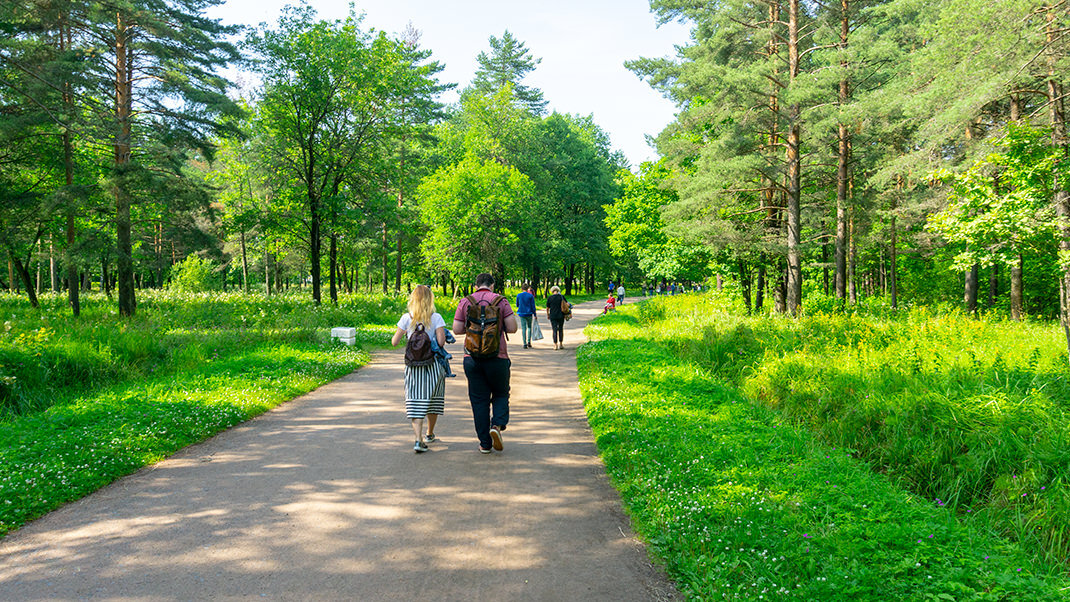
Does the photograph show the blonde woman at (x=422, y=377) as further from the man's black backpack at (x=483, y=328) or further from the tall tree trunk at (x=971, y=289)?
the tall tree trunk at (x=971, y=289)

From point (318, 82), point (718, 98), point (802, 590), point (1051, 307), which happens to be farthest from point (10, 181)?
point (1051, 307)

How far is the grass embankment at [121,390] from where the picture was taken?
5242 mm

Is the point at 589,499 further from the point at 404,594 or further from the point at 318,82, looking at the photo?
the point at 318,82

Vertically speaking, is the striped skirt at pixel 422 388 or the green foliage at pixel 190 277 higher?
the green foliage at pixel 190 277

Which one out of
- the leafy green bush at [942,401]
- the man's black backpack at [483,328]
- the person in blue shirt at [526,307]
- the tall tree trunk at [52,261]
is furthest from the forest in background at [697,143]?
the man's black backpack at [483,328]

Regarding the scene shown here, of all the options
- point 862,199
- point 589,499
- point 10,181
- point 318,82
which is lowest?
point 589,499

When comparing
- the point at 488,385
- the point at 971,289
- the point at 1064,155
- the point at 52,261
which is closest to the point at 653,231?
the point at 971,289

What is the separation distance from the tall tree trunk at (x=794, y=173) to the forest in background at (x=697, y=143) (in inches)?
2.8

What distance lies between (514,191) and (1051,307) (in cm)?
2566

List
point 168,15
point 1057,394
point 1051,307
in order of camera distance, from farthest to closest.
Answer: point 1051,307, point 168,15, point 1057,394

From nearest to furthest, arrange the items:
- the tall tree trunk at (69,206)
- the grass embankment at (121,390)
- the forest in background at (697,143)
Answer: the grass embankment at (121,390), the forest in background at (697,143), the tall tree trunk at (69,206)

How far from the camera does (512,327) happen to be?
246 inches

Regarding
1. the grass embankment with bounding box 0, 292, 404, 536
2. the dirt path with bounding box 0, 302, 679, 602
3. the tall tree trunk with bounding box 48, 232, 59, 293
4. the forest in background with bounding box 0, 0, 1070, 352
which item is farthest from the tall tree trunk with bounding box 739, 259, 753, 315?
A: the tall tree trunk with bounding box 48, 232, 59, 293

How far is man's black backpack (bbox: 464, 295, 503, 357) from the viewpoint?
6168mm
